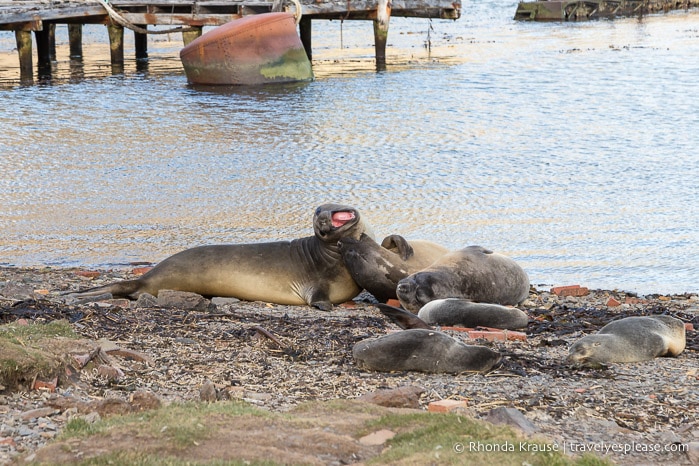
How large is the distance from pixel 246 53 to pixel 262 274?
15810mm

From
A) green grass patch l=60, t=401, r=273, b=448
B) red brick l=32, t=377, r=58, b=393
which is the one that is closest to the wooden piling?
red brick l=32, t=377, r=58, b=393

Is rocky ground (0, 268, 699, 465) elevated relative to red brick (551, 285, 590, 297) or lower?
elevated

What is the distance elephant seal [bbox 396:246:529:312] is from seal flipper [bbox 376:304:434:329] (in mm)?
902

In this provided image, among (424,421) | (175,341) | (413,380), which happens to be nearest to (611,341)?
(413,380)

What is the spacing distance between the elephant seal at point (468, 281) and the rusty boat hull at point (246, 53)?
51.9 ft

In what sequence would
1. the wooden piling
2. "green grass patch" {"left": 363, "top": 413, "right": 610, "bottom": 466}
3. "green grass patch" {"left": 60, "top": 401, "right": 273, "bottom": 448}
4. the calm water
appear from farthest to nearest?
the wooden piling < the calm water < "green grass patch" {"left": 60, "top": 401, "right": 273, "bottom": 448} < "green grass patch" {"left": 363, "top": 413, "right": 610, "bottom": 466}

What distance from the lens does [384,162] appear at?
47.5ft

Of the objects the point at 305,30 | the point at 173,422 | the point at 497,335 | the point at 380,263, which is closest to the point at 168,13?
the point at 305,30

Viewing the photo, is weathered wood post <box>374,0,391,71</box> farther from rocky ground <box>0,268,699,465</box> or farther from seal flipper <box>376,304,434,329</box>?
seal flipper <box>376,304,434,329</box>

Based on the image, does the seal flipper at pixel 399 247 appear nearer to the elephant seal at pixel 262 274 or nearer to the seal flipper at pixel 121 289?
the elephant seal at pixel 262 274

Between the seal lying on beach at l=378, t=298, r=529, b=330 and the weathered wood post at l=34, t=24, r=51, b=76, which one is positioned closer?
the seal lying on beach at l=378, t=298, r=529, b=330

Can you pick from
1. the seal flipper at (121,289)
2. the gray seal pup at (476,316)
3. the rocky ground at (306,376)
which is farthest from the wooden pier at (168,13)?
the gray seal pup at (476,316)

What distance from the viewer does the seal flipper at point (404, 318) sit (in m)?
5.82

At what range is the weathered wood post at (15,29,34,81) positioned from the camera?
24297 mm
